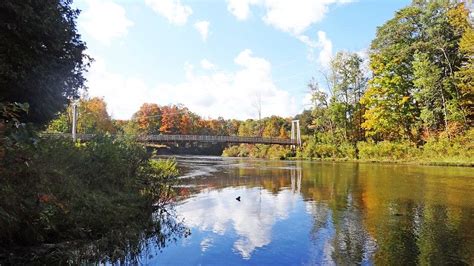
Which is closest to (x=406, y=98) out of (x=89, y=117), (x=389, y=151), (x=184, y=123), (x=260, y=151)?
(x=389, y=151)

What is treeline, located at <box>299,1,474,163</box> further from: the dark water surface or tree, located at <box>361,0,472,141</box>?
the dark water surface

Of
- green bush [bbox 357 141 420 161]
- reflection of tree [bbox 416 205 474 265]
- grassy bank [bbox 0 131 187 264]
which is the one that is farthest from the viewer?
green bush [bbox 357 141 420 161]

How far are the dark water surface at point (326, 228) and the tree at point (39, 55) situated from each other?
5.07 meters

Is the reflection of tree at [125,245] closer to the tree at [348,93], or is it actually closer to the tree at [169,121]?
the tree at [348,93]

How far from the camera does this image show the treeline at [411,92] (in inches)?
1334

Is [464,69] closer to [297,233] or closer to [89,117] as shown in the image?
[297,233]

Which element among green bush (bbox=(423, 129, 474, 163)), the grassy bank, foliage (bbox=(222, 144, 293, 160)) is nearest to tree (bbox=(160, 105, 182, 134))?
foliage (bbox=(222, 144, 293, 160))

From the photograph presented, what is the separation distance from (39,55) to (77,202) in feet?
17.6

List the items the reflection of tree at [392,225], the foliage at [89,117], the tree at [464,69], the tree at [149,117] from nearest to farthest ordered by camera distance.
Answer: the reflection of tree at [392,225], the tree at [464,69], the foliage at [89,117], the tree at [149,117]

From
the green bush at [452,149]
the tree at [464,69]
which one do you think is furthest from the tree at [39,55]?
the tree at [464,69]

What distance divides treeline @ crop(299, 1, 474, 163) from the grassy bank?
1089 inches

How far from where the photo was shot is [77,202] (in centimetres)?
709

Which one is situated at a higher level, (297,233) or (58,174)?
(58,174)

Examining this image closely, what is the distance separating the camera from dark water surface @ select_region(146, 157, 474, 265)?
22.6 ft
